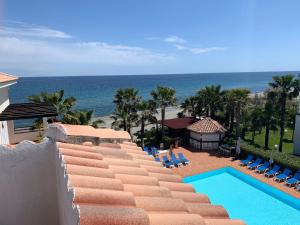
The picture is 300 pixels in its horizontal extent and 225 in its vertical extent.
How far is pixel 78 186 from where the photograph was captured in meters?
3.15

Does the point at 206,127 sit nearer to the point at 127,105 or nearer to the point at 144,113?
the point at 144,113

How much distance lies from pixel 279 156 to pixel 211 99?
1178cm

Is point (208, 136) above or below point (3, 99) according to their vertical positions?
below

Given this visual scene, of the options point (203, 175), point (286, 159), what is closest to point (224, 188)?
point (203, 175)

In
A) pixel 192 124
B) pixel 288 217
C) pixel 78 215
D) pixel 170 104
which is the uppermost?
pixel 78 215

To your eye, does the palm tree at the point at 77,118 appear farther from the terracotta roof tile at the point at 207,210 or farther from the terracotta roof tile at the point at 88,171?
the terracotta roof tile at the point at 88,171

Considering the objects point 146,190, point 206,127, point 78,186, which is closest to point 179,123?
point 206,127

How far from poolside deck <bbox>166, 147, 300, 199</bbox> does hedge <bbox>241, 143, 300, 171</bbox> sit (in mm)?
1673

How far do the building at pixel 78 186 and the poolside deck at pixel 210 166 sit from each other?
15.7 meters

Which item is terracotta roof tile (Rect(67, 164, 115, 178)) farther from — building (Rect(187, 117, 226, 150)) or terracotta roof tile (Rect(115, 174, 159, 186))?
building (Rect(187, 117, 226, 150))

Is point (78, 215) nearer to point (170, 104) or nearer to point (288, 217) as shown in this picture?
point (288, 217)

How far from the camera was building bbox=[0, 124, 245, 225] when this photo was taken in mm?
3328

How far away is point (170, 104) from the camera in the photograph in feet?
103

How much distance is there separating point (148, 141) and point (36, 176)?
87.8 ft
